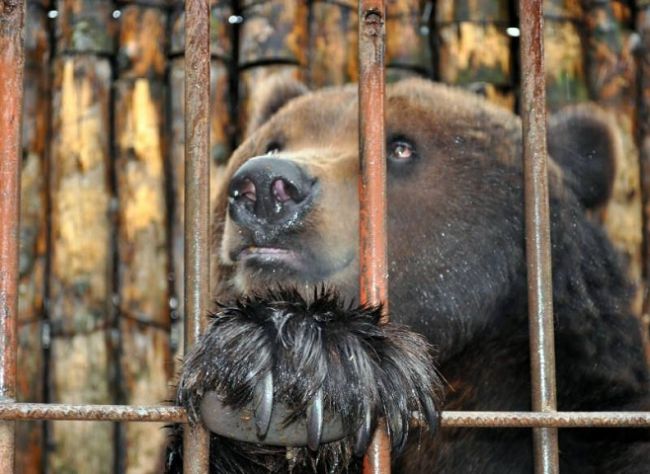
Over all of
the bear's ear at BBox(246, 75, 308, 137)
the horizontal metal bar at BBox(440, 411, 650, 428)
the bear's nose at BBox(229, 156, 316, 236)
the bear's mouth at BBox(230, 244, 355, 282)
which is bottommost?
the horizontal metal bar at BBox(440, 411, 650, 428)

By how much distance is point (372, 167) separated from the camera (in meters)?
1.97

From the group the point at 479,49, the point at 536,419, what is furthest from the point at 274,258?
the point at 479,49

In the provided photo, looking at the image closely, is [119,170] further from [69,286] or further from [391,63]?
[391,63]

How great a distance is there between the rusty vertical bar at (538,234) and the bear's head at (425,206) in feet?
2.87

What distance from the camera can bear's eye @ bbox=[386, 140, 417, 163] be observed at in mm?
3324

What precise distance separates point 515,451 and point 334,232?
868mm

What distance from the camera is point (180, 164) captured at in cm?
465

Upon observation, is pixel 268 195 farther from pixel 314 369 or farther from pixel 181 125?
pixel 181 125

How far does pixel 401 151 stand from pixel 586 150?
26.7 inches

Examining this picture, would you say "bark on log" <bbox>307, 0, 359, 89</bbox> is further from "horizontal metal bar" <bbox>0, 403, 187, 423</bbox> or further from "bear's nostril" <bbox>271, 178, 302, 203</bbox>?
"horizontal metal bar" <bbox>0, 403, 187, 423</bbox>

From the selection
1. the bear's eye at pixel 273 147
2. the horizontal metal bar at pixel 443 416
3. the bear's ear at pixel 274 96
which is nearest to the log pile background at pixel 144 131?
the bear's ear at pixel 274 96

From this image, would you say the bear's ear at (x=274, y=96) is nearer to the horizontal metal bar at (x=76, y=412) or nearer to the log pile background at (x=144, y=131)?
the log pile background at (x=144, y=131)

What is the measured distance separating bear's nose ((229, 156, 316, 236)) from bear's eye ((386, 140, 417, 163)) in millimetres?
551

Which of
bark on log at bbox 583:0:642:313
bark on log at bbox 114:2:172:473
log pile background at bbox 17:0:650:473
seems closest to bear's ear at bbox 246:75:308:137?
log pile background at bbox 17:0:650:473
